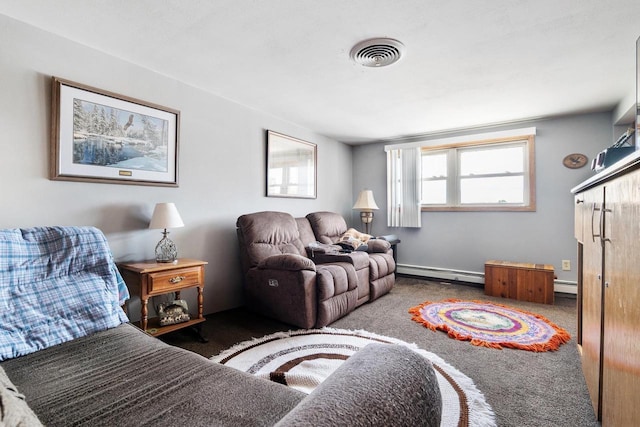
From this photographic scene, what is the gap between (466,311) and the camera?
10.0ft

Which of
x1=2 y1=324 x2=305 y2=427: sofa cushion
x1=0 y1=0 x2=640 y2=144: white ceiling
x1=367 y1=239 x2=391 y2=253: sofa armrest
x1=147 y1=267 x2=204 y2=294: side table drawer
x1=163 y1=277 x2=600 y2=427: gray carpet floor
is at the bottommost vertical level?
x1=163 y1=277 x2=600 y2=427: gray carpet floor

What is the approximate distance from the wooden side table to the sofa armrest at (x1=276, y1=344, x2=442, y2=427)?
1854 millimetres

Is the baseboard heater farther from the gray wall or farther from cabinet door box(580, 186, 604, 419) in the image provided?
cabinet door box(580, 186, 604, 419)

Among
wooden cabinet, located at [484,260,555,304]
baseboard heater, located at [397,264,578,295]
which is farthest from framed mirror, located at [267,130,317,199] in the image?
wooden cabinet, located at [484,260,555,304]

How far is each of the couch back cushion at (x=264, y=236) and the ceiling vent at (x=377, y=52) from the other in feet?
5.66

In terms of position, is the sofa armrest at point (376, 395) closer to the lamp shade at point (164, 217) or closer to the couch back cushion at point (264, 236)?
the lamp shade at point (164, 217)

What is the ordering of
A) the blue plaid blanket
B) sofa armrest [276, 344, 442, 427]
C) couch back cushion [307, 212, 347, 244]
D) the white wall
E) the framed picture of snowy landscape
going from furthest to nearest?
couch back cushion [307, 212, 347, 244] < the framed picture of snowy landscape < the white wall < the blue plaid blanket < sofa armrest [276, 344, 442, 427]

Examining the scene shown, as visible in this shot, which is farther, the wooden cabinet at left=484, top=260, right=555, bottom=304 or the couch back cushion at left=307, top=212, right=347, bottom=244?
the couch back cushion at left=307, top=212, right=347, bottom=244

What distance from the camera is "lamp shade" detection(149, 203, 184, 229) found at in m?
2.35

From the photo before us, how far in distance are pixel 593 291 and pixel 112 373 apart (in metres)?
2.07

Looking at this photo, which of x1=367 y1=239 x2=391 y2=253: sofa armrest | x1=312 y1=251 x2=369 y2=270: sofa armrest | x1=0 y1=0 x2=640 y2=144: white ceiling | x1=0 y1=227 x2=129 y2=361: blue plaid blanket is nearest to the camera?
x1=0 y1=227 x2=129 y2=361: blue plaid blanket

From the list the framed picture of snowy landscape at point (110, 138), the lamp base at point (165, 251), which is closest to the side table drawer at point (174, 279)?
the lamp base at point (165, 251)

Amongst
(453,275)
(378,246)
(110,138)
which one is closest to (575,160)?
(453,275)

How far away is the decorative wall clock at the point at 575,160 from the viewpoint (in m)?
3.59
